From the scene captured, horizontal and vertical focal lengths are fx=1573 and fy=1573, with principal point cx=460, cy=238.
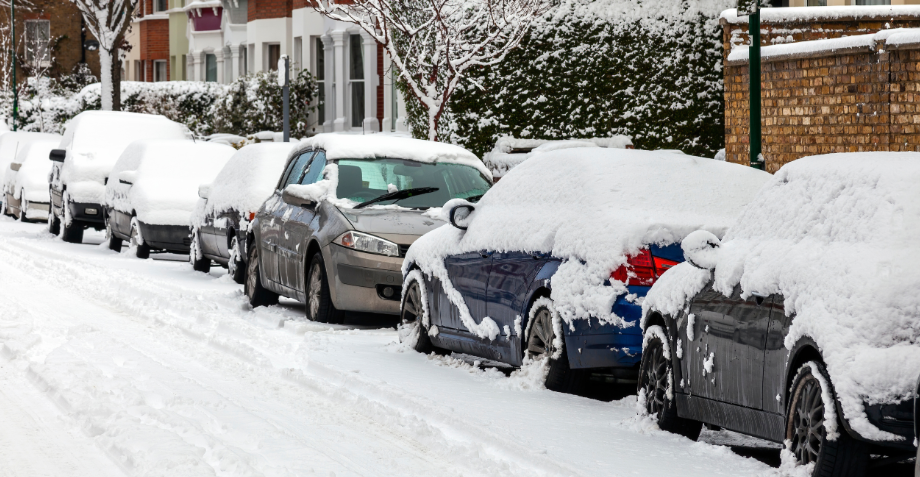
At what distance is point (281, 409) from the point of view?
8.65 metres

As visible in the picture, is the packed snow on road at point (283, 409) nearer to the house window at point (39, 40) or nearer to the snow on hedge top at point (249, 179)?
the snow on hedge top at point (249, 179)

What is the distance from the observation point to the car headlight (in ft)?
41.6

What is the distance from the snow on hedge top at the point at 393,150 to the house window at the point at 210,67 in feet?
121

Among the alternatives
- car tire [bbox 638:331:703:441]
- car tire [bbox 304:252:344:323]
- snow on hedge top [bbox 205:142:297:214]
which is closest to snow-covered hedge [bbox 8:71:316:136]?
snow on hedge top [bbox 205:142:297:214]

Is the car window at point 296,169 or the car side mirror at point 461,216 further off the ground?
the car window at point 296,169

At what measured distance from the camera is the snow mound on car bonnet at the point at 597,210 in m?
8.84

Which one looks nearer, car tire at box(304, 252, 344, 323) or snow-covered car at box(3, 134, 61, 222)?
car tire at box(304, 252, 344, 323)

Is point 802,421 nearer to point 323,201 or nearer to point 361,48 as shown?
point 323,201

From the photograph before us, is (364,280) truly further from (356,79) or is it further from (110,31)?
(110,31)

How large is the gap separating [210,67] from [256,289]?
120ft

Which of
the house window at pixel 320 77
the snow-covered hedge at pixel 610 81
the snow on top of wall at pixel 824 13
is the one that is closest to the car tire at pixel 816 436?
the snow on top of wall at pixel 824 13

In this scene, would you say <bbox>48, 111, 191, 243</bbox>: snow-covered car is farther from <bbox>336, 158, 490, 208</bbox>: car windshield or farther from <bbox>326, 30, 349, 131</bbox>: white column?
<bbox>336, 158, 490, 208</bbox>: car windshield

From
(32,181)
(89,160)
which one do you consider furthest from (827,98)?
(32,181)

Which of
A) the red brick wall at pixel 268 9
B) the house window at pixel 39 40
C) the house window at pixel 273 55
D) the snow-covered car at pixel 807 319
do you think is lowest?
the snow-covered car at pixel 807 319
